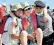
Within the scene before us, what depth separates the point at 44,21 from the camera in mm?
2066

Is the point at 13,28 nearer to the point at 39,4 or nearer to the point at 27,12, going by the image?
the point at 27,12

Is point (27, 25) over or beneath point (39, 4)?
beneath

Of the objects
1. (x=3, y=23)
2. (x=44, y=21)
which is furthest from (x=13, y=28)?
(x=44, y=21)

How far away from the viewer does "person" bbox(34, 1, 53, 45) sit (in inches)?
80.7

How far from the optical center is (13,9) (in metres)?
1.97

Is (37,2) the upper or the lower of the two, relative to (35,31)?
upper

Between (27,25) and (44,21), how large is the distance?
0.55 ft

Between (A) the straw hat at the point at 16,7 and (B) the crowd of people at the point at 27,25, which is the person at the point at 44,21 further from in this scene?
(A) the straw hat at the point at 16,7

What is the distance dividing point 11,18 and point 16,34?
148 mm

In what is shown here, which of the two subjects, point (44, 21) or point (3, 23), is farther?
point (44, 21)

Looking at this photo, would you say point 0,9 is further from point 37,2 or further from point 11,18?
point 37,2

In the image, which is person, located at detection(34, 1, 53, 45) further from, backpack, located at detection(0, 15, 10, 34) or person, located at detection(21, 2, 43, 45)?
backpack, located at detection(0, 15, 10, 34)

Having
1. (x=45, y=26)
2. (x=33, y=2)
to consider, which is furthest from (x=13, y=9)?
(x=45, y=26)

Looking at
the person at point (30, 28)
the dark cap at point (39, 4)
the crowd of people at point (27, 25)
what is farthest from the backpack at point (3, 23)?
the dark cap at point (39, 4)
